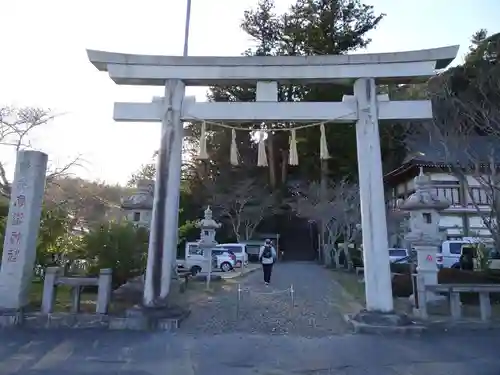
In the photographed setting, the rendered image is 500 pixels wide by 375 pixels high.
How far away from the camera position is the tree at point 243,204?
32.6 m

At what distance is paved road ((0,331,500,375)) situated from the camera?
5188mm

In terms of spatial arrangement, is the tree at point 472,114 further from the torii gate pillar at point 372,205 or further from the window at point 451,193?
the window at point 451,193

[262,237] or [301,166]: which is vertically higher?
[301,166]

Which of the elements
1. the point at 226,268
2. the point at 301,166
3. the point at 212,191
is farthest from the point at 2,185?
the point at 301,166

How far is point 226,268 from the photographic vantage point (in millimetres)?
24531

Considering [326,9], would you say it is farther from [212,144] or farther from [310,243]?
[310,243]

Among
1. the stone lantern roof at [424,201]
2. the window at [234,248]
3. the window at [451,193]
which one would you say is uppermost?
the window at [451,193]

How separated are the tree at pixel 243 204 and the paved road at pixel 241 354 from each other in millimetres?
25391

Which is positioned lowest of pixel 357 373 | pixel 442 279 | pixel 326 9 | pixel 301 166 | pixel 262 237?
pixel 357 373

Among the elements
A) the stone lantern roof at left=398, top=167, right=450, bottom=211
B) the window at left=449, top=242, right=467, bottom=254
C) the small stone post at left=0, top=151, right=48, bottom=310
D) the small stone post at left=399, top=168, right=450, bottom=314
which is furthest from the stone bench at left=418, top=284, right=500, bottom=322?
the window at left=449, top=242, right=467, bottom=254

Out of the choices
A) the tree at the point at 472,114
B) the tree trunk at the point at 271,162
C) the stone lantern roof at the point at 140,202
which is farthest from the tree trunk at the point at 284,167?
the stone lantern roof at the point at 140,202

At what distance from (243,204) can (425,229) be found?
73.7ft

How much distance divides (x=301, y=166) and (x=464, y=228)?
12236 mm

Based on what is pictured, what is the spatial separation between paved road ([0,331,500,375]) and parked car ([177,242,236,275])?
12261mm
